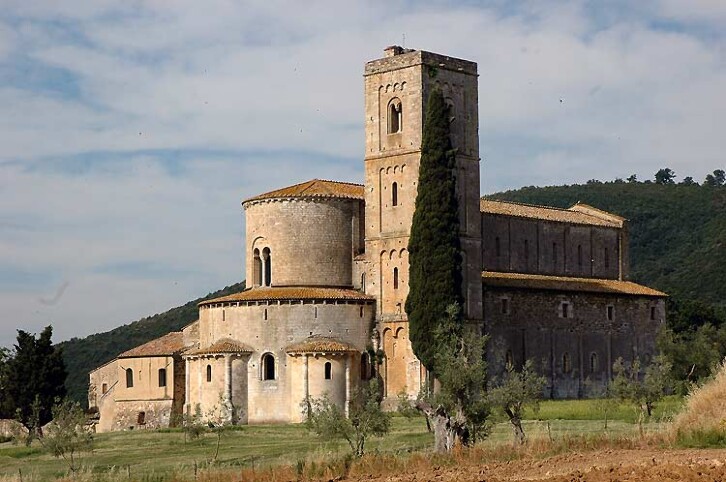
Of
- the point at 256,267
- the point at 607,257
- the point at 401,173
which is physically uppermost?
the point at 401,173

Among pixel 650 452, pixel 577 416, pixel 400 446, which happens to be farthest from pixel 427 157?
pixel 650 452

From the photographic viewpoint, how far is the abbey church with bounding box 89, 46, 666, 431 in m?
59.6

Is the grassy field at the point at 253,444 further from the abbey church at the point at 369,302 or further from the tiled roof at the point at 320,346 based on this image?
the abbey church at the point at 369,302

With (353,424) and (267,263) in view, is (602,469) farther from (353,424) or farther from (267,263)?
(267,263)

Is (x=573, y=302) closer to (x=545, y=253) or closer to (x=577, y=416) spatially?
(x=545, y=253)

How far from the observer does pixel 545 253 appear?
69188 mm

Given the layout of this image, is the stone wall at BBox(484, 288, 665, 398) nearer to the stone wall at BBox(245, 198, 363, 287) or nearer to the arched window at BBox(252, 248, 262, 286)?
the stone wall at BBox(245, 198, 363, 287)

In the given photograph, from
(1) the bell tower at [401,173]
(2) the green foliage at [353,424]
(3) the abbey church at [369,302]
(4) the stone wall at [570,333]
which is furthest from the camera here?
(4) the stone wall at [570,333]

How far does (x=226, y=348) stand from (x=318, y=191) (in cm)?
844

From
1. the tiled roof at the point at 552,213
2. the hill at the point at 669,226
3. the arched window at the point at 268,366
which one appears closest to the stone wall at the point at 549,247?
the tiled roof at the point at 552,213

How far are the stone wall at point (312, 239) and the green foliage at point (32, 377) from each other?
39.5 ft

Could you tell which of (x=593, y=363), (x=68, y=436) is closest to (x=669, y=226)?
(x=593, y=363)

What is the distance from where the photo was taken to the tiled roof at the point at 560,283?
63906 millimetres

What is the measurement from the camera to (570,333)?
219ft
